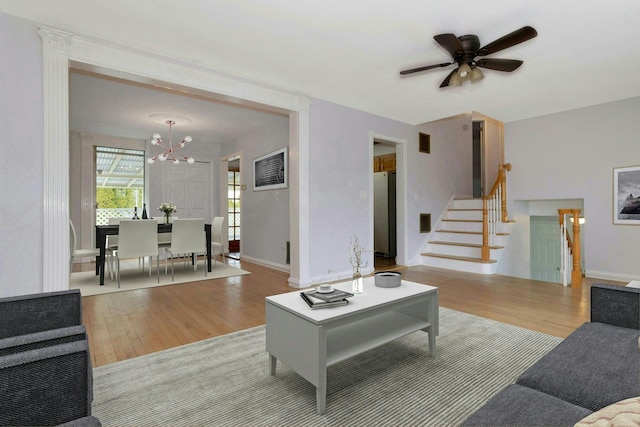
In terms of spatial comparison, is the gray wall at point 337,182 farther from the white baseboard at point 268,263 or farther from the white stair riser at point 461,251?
the white stair riser at point 461,251

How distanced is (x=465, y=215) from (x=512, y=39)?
418 centimetres

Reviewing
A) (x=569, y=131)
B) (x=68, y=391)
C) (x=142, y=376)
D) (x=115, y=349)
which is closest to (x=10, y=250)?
(x=115, y=349)

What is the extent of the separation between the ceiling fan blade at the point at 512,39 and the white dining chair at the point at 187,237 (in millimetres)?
4288

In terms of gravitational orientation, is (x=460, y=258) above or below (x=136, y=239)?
below

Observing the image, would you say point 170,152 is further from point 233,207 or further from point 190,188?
point 233,207

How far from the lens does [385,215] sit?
278 inches

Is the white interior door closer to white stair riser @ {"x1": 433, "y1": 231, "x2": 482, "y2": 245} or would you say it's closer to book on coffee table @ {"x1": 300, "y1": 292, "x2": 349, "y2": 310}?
white stair riser @ {"x1": 433, "y1": 231, "x2": 482, "y2": 245}

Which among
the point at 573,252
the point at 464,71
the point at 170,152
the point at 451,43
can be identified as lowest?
the point at 573,252

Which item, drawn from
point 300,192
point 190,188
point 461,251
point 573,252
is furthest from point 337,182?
point 190,188

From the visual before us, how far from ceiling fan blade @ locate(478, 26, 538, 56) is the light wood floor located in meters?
2.36

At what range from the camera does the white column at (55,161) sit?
8.80 feet

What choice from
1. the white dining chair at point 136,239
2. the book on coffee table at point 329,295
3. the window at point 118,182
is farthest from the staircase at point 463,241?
the window at point 118,182

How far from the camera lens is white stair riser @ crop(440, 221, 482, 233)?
5.89 meters

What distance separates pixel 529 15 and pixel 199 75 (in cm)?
313
